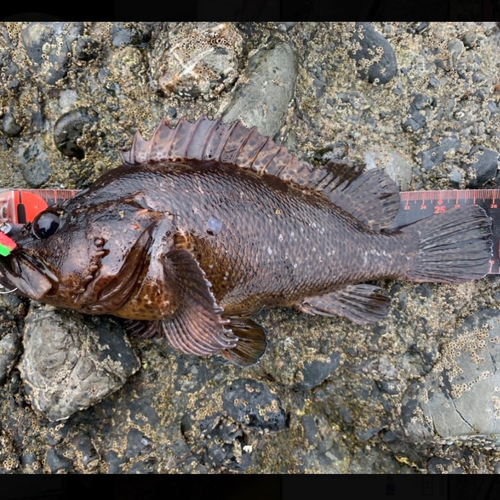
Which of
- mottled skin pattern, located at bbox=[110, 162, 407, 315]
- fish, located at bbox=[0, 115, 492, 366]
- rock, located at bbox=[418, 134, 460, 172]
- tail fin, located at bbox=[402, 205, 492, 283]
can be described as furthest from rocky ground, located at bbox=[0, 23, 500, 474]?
mottled skin pattern, located at bbox=[110, 162, 407, 315]

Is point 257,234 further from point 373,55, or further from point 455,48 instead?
point 455,48

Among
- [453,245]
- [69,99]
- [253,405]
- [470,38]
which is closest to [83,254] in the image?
[69,99]

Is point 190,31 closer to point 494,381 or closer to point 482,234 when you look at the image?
point 482,234

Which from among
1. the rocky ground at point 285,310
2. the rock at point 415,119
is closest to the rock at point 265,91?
the rocky ground at point 285,310

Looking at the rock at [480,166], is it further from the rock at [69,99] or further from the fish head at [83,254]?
the rock at [69,99]

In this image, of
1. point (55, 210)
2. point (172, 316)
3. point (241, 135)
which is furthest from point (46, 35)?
point (172, 316)

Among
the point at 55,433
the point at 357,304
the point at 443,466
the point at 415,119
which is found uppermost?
the point at 415,119
